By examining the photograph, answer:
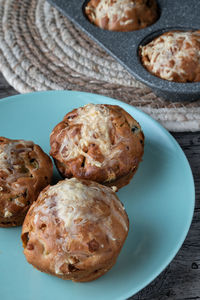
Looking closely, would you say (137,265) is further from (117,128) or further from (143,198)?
(117,128)

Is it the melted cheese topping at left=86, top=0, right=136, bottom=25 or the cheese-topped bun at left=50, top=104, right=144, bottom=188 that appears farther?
the melted cheese topping at left=86, top=0, right=136, bottom=25

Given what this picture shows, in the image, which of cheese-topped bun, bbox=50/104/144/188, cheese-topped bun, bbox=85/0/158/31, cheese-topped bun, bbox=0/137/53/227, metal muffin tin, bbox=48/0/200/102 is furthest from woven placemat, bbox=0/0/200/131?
cheese-topped bun, bbox=0/137/53/227

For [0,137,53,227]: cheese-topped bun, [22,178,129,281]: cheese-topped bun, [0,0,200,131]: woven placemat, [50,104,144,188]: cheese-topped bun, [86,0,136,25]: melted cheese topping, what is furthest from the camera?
[86,0,136,25]: melted cheese topping

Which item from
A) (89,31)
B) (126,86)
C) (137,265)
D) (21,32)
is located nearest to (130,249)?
(137,265)

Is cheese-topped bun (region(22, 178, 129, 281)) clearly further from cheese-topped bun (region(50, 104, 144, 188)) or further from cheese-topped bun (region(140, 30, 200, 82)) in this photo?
cheese-topped bun (region(140, 30, 200, 82))

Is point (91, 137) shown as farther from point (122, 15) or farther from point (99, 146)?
point (122, 15)

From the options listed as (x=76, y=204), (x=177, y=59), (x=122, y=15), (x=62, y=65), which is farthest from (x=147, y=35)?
(x=76, y=204)

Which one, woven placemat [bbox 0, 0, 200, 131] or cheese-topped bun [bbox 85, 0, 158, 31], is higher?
cheese-topped bun [bbox 85, 0, 158, 31]
